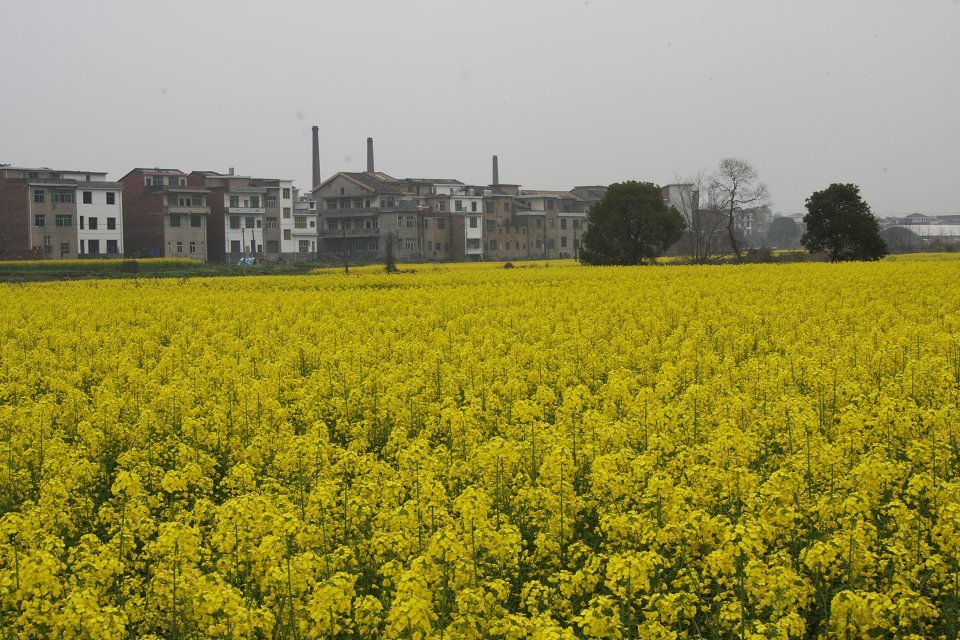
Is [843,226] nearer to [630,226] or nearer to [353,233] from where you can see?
[630,226]

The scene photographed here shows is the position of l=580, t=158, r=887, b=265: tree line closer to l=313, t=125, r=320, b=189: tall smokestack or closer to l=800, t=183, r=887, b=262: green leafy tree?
l=800, t=183, r=887, b=262: green leafy tree

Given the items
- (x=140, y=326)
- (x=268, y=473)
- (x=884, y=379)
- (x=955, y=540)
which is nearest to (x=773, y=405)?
(x=884, y=379)

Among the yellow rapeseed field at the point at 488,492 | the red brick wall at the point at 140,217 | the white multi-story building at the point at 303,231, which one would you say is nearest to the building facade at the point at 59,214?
the red brick wall at the point at 140,217

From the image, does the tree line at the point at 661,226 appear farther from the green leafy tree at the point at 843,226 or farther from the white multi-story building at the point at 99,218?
the white multi-story building at the point at 99,218

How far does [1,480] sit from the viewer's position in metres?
10.0

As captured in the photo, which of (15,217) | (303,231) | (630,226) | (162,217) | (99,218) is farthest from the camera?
(303,231)

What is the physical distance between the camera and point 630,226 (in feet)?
226

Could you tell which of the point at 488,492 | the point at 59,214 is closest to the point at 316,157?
the point at 59,214

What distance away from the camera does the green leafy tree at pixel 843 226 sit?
6619cm

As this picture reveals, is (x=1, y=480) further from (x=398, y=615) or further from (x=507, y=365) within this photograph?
(x=507, y=365)

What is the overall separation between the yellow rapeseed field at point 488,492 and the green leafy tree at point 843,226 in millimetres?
49095

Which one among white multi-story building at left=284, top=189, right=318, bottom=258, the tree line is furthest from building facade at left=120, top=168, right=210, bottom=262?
the tree line

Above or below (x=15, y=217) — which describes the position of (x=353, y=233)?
below

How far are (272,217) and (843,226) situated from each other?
61289 millimetres
